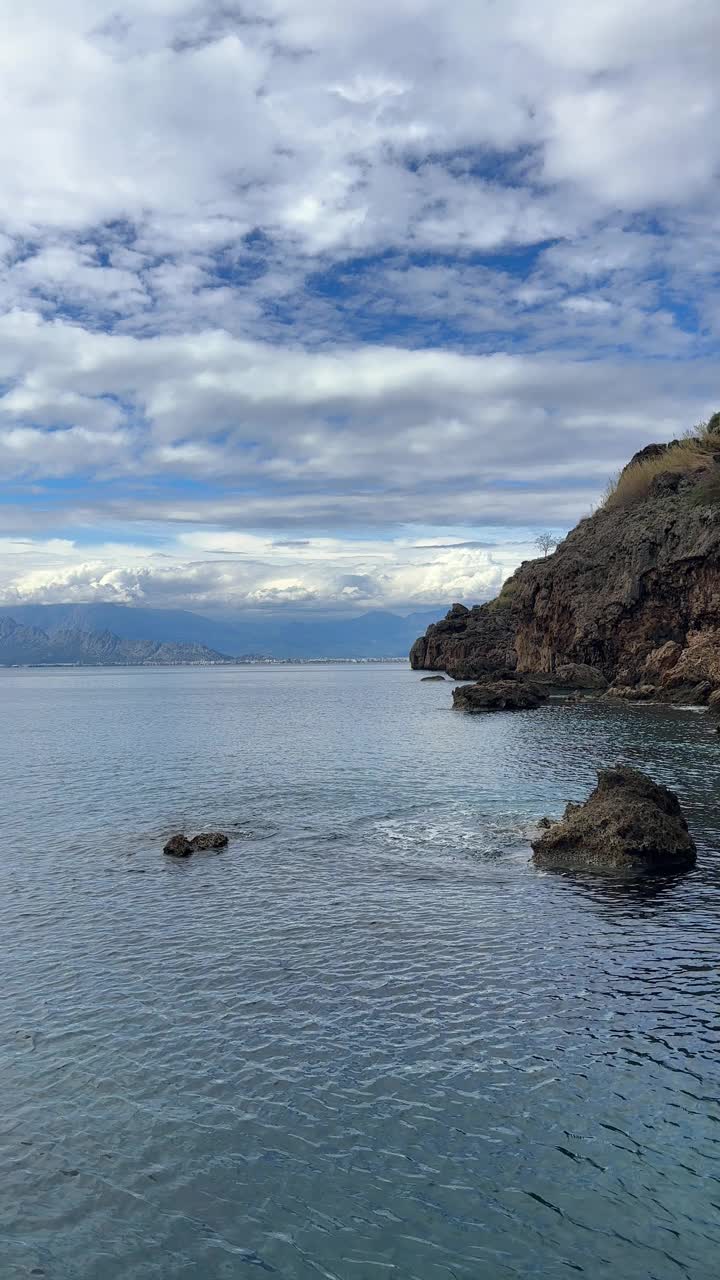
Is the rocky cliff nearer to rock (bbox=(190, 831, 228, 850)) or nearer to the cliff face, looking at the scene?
the cliff face

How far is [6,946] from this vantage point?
20578mm

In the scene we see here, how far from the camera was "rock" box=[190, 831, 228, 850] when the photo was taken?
3005 centimetres

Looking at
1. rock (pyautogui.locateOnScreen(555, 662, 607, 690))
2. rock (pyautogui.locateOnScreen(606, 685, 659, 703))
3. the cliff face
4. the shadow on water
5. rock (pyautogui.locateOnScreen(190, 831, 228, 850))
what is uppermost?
the cliff face

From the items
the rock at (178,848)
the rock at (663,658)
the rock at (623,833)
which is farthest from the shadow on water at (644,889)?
the rock at (663,658)

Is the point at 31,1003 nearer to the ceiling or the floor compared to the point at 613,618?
nearer to the floor

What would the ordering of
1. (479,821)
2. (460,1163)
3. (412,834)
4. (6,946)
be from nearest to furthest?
(460,1163), (6,946), (412,834), (479,821)

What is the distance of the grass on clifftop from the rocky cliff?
0.20 metres

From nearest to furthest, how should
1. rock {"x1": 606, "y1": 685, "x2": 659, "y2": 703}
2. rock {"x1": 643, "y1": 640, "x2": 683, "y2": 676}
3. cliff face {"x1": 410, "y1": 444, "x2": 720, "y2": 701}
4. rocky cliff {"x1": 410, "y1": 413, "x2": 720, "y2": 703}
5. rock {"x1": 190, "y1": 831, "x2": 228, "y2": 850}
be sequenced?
rock {"x1": 190, "y1": 831, "x2": 228, "y2": 850} < rock {"x1": 606, "y1": 685, "x2": 659, "y2": 703} < cliff face {"x1": 410, "y1": 444, "x2": 720, "y2": 701} < rocky cliff {"x1": 410, "y1": 413, "x2": 720, "y2": 703} < rock {"x1": 643, "y1": 640, "x2": 683, "y2": 676}

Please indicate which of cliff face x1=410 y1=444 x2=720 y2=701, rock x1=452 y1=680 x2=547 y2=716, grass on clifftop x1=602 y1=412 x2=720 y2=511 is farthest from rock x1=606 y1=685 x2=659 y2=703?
grass on clifftop x1=602 y1=412 x2=720 y2=511

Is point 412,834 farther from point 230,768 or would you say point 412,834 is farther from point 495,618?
point 495,618

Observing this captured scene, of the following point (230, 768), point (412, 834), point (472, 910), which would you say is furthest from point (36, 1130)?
point (230, 768)

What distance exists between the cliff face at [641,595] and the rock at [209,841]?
63.1 m

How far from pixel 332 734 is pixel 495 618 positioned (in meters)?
111

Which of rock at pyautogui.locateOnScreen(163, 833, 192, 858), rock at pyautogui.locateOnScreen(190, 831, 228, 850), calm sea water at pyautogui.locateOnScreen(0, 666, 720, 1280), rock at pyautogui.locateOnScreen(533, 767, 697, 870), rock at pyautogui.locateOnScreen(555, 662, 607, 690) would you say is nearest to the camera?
calm sea water at pyautogui.locateOnScreen(0, 666, 720, 1280)
